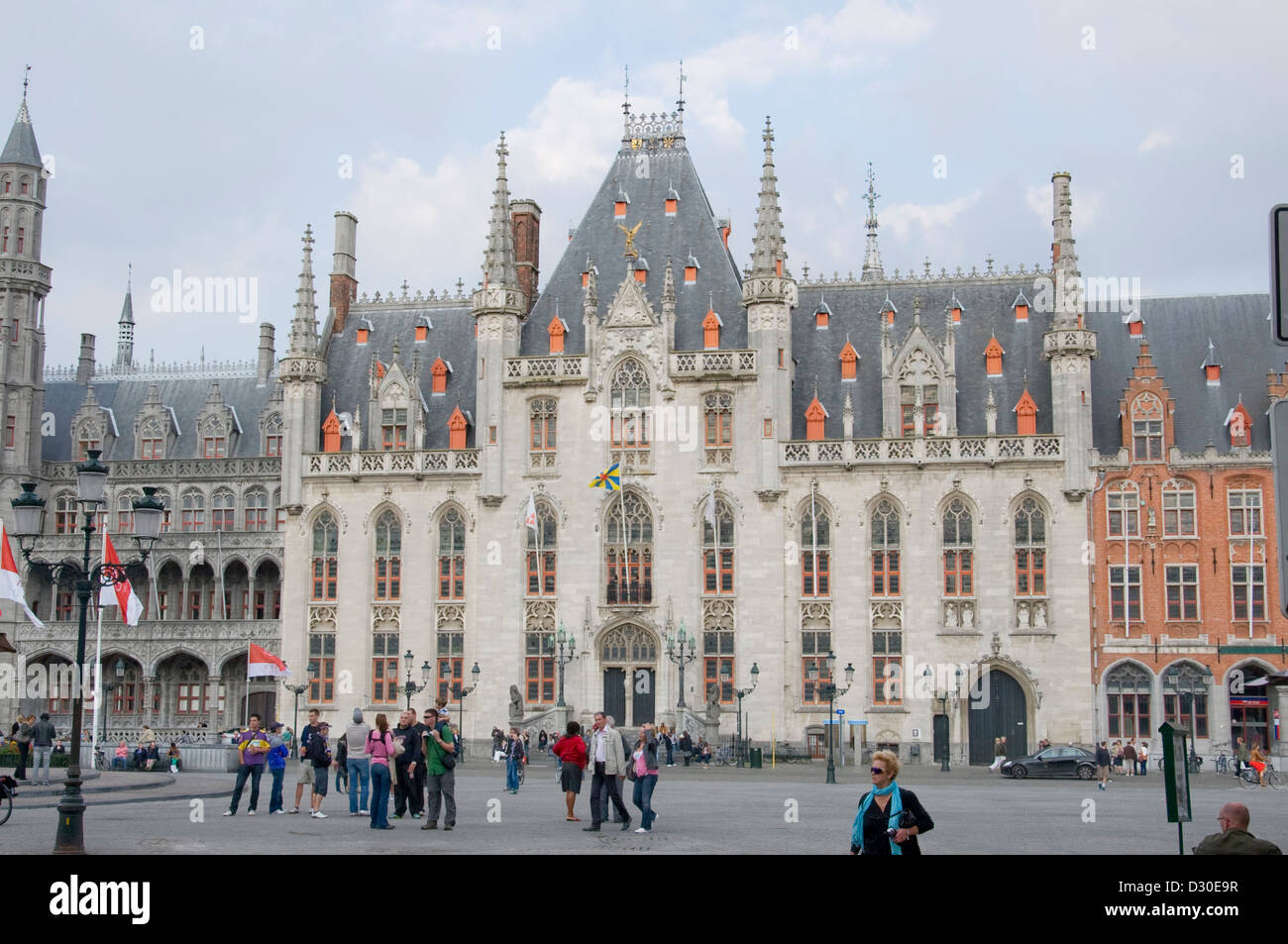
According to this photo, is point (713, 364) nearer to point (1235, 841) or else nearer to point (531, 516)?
point (531, 516)

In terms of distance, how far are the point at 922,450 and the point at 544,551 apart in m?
15.6

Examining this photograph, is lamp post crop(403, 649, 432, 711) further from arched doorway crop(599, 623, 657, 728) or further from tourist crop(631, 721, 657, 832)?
tourist crop(631, 721, 657, 832)

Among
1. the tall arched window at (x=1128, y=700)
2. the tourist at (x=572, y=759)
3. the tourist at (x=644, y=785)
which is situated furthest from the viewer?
the tall arched window at (x=1128, y=700)

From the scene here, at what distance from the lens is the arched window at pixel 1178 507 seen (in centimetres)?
5703

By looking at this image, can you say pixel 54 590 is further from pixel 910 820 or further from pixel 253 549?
pixel 910 820

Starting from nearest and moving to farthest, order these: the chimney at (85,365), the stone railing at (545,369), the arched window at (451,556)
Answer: the stone railing at (545,369)
the arched window at (451,556)
the chimney at (85,365)

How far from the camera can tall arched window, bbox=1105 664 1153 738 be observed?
56906mm

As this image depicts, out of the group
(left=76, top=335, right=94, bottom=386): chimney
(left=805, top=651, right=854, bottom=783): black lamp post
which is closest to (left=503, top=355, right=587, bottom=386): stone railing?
(left=805, top=651, right=854, bottom=783): black lamp post

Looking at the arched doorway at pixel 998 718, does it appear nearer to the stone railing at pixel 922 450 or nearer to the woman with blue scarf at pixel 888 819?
the stone railing at pixel 922 450

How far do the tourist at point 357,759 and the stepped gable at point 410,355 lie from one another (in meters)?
36.1

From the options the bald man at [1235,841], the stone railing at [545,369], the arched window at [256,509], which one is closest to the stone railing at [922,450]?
the stone railing at [545,369]
